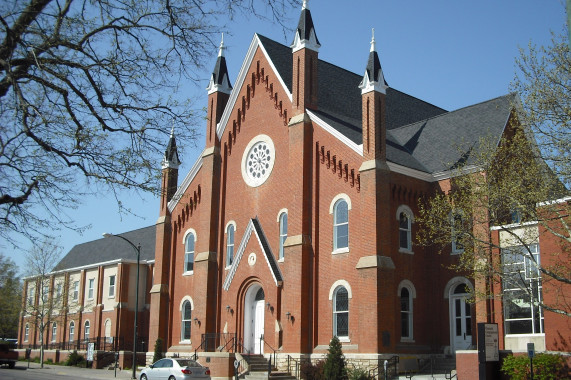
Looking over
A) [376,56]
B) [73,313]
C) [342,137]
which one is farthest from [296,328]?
[73,313]

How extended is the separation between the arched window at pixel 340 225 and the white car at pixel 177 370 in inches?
317

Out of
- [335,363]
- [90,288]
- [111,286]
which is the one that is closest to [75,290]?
[90,288]

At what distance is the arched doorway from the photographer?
3309 centimetres

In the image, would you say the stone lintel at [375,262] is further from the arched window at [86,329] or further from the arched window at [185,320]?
the arched window at [86,329]

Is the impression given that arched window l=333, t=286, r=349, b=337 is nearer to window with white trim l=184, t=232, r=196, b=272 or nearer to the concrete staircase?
the concrete staircase

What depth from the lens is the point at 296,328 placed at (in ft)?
97.7

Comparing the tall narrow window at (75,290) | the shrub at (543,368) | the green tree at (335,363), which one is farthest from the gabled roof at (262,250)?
the tall narrow window at (75,290)

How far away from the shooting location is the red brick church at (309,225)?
28.5 m

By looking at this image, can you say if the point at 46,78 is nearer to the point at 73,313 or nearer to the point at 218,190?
the point at 218,190

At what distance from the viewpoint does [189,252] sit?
38.9m

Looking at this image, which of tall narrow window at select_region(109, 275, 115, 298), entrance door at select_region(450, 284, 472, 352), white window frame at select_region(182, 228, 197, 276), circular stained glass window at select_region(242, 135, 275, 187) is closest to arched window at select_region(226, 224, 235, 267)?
circular stained glass window at select_region(242, 135, 275, 187)

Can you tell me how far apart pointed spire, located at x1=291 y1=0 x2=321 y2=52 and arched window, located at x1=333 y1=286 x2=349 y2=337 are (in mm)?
12065

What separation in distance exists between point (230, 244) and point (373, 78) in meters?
12.4

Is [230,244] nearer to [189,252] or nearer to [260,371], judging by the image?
[189,252]
